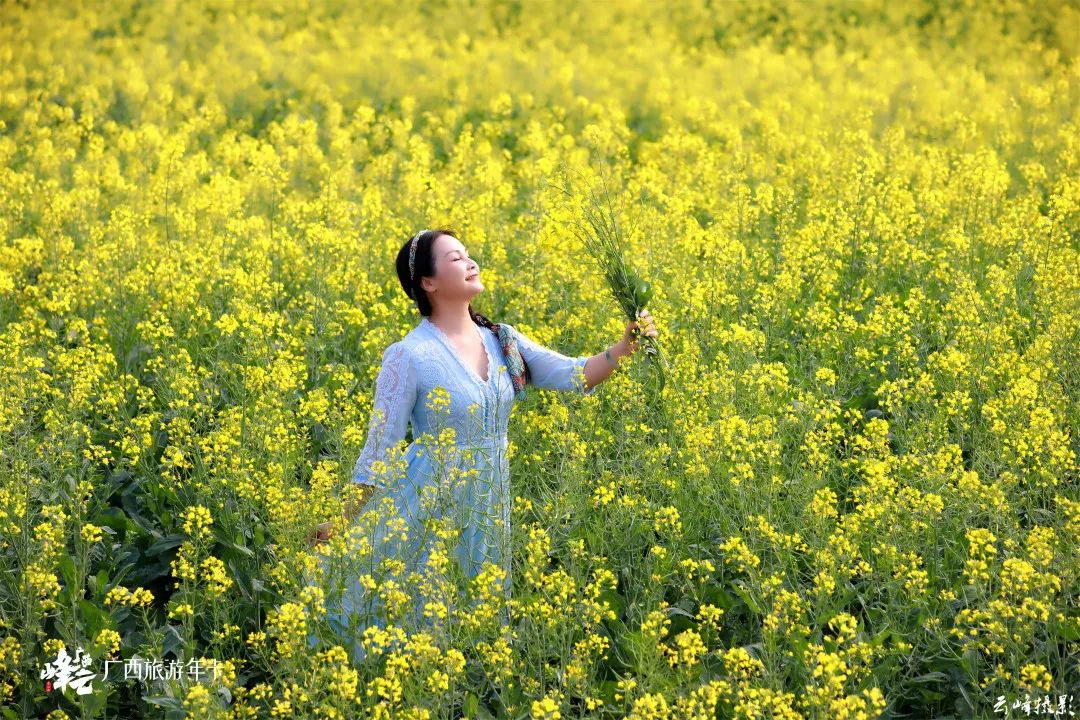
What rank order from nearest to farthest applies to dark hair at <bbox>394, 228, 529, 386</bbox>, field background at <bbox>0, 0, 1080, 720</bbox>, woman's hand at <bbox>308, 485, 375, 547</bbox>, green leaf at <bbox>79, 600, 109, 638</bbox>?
1. field background at <bbox>0, 0, 1080, 720</bbox>
2. woman's hand at <bbox>308, 485, 375, 547</bbox>
3. green leaf at <bbox>79, 600, 109, 638</bbox>
4. dark hair at <bbox>394, 228, 529, 386</bbox>

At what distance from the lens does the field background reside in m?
→ 4.11

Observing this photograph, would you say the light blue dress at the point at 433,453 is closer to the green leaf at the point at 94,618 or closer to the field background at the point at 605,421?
the field background at the point at 605,421

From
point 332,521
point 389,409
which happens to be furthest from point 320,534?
point 389,409

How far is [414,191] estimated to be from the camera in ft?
28.1

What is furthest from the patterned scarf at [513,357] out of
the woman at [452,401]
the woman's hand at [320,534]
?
the woman's hand at [320,534]

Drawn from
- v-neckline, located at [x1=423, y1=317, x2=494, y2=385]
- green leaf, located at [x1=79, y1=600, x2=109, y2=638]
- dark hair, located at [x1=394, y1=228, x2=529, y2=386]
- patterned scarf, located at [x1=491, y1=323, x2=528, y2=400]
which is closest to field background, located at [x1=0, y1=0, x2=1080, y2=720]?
green leaf, located at [x1=79, y1=600, x2=109, y2=638]

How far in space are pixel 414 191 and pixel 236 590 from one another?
4.11 meters

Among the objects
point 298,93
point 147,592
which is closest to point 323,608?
point 147,592

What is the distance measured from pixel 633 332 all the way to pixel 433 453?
3.48ft

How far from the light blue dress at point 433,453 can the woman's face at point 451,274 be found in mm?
147

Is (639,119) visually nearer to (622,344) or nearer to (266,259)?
(266,259)

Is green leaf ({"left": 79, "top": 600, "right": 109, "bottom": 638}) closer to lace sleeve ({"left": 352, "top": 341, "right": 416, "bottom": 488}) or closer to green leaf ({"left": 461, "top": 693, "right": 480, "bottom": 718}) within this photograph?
lace sleeve ({"left": 352, "top": 341, "right": 416, "bottom": 488})

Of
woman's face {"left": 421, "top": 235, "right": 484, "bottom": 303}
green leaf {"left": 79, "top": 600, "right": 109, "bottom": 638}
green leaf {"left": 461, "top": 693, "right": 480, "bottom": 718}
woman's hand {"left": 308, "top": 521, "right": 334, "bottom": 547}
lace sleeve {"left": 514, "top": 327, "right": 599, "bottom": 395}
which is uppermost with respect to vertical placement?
woman's face {"left": 421, "top": 235, "right": 484, "bottom": 303}

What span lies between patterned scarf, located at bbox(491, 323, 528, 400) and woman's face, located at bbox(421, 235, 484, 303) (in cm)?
23
